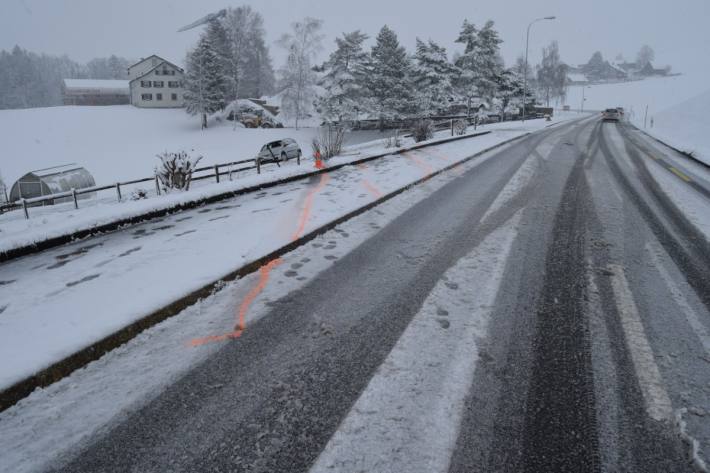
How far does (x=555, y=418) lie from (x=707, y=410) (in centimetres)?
94

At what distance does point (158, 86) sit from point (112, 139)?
27453 mm

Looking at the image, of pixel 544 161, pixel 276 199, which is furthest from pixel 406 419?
pixel 544 161

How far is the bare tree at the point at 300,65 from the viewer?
45.8 m

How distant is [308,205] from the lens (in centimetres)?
740

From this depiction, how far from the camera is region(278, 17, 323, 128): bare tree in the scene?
4575 centimetres

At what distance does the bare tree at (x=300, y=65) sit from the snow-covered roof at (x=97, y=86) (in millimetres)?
53674

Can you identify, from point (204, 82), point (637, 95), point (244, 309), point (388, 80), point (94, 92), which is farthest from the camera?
point (637, 95)

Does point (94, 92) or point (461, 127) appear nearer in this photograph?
point (461, 127)

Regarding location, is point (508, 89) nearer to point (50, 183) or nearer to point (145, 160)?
point (145, 160)

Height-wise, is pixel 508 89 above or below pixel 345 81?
below

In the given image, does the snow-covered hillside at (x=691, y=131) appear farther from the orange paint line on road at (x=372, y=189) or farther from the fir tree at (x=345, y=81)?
the fir tree at (x=345, y=81)

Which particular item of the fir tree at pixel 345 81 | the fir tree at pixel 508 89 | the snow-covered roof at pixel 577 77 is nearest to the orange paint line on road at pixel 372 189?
the fir tree at pixel 345 81

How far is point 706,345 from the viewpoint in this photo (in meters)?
3.00

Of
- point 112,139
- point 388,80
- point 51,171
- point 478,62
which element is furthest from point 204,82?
point 478,62
